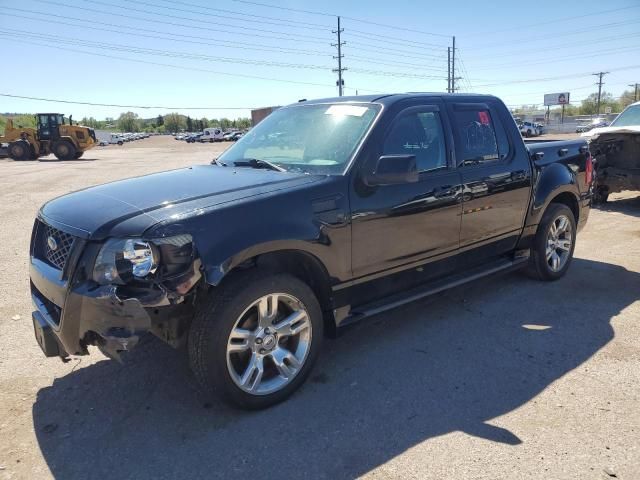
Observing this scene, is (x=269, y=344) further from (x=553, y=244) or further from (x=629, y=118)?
(x=629, y=118)

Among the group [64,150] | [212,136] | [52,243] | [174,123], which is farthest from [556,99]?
[174,123]

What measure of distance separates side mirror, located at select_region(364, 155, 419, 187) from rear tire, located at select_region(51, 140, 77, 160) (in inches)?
1320

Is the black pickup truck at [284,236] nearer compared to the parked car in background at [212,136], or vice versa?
the black pickup truck at [284,236]

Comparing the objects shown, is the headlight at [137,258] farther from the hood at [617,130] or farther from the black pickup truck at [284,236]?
the hood at [617,130]

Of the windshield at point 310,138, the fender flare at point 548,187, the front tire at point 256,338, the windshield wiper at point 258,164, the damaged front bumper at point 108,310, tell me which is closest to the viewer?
the damaged front bumper at point 108,310

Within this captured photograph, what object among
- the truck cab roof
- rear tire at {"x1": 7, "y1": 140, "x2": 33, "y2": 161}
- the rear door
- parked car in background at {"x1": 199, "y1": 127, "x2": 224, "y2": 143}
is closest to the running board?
the rear door

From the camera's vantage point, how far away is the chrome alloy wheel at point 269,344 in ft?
10.1

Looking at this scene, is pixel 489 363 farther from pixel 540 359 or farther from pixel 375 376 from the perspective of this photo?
pixel 375 376

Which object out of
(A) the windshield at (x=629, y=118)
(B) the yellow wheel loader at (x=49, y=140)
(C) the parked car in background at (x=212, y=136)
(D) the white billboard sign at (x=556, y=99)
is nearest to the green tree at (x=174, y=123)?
(C) the parked car in background at (x=212, y=136)

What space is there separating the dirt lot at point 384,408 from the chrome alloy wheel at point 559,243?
0.78 m

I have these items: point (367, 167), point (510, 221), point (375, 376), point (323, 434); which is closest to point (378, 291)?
point (375, 376)

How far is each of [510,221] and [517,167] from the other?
0.52m

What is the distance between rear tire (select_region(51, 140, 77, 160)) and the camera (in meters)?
32.4

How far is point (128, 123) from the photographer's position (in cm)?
16175
